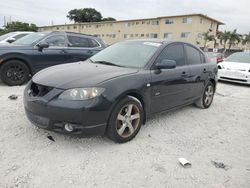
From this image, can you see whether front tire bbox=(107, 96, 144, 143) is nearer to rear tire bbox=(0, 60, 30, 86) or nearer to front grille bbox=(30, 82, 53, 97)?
front grille bbox=(30, 82, 53, 97)

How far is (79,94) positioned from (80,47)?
4940 millimetres

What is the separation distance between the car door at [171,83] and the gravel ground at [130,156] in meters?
0.44

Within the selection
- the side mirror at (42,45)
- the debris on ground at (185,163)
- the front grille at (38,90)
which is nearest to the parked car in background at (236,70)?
the side mirror at (42,45)

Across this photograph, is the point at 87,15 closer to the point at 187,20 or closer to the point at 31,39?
the point at 187,20

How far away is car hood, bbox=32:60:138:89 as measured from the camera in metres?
3.08

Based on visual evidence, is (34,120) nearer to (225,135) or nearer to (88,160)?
(88,160)

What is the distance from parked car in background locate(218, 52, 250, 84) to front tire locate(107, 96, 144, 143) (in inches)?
277

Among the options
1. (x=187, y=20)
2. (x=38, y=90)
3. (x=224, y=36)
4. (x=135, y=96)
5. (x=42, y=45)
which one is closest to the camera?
(x=38, y=90)

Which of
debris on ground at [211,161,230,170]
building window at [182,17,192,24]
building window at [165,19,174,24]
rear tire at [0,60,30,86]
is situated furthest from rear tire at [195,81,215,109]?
building window at [165,19,174,24]

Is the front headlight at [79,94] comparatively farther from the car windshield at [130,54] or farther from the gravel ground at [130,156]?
the car windshield at [130,54]

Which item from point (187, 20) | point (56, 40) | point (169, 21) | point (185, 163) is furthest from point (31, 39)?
point (169, 21)

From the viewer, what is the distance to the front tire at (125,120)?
321cm

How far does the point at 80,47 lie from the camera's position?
761 centimetres

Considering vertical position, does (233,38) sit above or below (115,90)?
above
